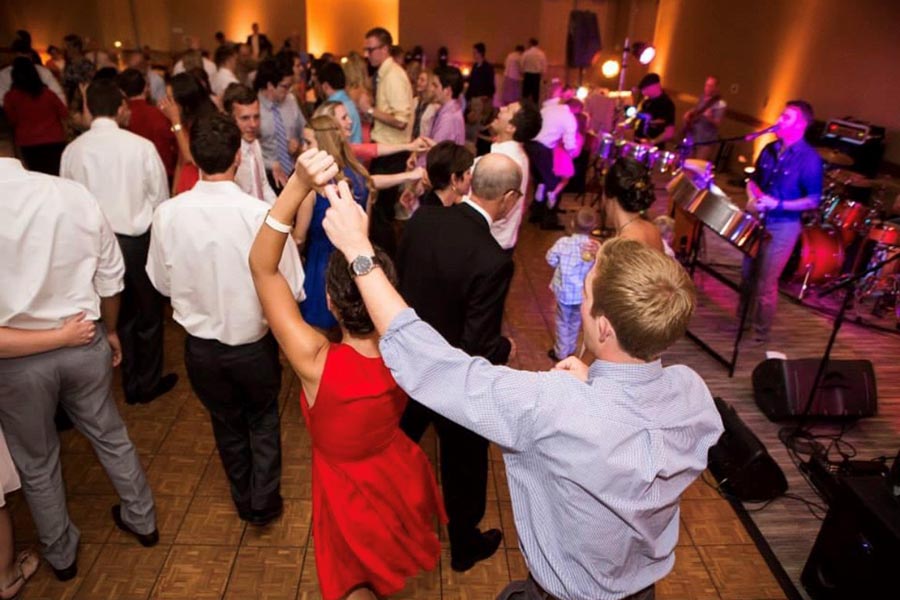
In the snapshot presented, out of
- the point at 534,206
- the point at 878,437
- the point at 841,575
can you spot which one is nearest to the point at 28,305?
the point at 841,575

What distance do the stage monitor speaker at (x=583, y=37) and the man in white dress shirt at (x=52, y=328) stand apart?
9849 millimetres

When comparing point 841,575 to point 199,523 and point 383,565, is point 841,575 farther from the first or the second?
point 199,523

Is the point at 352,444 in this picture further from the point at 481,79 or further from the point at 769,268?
the point at 481,79

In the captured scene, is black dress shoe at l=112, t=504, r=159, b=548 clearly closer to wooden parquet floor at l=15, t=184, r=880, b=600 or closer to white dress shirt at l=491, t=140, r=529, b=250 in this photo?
wooden parquet floor at l=15, t=184, r=880, b=600

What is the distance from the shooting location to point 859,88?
6.68 meters

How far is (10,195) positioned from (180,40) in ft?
43.6

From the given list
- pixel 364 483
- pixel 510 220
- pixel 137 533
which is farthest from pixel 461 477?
pixel 510 220

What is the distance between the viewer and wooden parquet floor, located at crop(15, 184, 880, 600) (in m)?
2.34

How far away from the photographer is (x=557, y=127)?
5.97 m

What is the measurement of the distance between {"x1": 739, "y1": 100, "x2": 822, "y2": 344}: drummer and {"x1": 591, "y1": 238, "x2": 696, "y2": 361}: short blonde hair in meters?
3.11

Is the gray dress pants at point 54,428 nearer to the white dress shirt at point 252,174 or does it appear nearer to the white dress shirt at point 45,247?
the white dress shirt at point 45,247

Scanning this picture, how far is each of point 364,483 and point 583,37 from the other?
1033cm

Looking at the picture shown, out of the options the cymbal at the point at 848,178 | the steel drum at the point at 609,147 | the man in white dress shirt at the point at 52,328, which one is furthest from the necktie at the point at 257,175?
A: the cymbal at the point at 848,178

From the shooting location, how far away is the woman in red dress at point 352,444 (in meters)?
1.60
